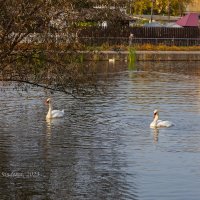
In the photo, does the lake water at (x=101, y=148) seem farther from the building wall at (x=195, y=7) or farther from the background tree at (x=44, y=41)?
the building wall at (x=195, y=7)

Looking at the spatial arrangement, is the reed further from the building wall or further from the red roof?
the building wall

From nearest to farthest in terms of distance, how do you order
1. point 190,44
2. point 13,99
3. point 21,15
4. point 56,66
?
1. point 21,15
2. point 56,66
3. point 13,99
4. point 190,44

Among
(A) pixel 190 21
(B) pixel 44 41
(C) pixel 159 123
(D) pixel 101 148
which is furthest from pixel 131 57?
(B) pixel 44 41

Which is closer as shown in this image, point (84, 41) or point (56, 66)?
point (56, 66)

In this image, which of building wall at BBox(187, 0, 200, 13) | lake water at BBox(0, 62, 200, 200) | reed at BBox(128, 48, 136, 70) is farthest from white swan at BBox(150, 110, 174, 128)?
building wall at BBox(187, 0, 200, 13)

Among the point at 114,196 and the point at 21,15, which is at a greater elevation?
the point at 21,15

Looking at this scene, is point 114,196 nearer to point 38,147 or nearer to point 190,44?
point 38,147

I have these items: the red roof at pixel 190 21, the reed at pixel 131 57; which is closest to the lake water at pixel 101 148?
the reed at pixel 131 57

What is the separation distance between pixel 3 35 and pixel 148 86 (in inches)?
1114

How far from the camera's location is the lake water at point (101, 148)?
69.4 feet

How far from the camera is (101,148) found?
2669cm

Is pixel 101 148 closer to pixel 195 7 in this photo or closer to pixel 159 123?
pixel 159 123

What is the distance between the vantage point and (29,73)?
2117 cm

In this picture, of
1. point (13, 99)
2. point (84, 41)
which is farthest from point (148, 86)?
point (84, 41)
